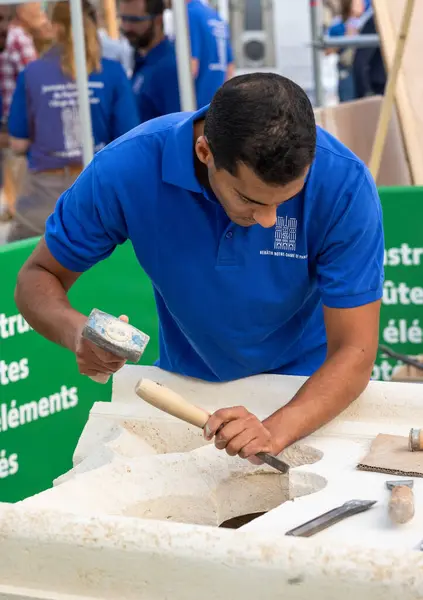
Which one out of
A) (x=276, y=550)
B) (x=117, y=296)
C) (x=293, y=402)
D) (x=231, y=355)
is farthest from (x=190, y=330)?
(x=117, y=296)

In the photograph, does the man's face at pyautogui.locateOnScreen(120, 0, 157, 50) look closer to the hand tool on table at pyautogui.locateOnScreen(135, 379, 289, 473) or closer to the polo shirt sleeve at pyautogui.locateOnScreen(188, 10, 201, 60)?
the polo shirt sleeve at pyautogui.locateOnScreen(188, 10, 201, 60)

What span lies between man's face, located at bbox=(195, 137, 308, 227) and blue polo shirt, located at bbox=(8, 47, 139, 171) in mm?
4002

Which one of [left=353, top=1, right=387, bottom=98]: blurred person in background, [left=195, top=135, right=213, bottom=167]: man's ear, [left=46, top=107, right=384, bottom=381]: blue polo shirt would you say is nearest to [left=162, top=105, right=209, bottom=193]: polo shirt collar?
[left=46, top=107, right=384, bottom=381]: blue polo shirt

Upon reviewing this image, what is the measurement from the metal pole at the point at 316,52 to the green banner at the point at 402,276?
3976 mm

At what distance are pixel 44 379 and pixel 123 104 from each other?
2641 millimetres

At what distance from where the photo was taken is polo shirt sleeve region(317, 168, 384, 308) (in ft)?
8.74

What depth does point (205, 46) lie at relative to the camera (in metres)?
7.36

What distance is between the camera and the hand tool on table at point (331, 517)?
206 cm

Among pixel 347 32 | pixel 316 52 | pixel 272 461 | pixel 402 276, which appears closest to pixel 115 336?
pixel 272 461

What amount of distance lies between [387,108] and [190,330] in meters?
2.80

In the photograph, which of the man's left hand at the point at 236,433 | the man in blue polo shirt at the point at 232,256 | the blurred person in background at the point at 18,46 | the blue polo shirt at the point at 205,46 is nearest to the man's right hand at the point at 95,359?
the man in blue polo shirt at the point at 232,256

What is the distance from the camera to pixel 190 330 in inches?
115

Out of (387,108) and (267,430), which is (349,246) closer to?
(267,430)

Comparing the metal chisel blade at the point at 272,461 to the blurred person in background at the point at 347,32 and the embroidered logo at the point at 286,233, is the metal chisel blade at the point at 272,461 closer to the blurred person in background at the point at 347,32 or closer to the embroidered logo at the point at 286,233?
the embroidered logo at the point at 286,233
